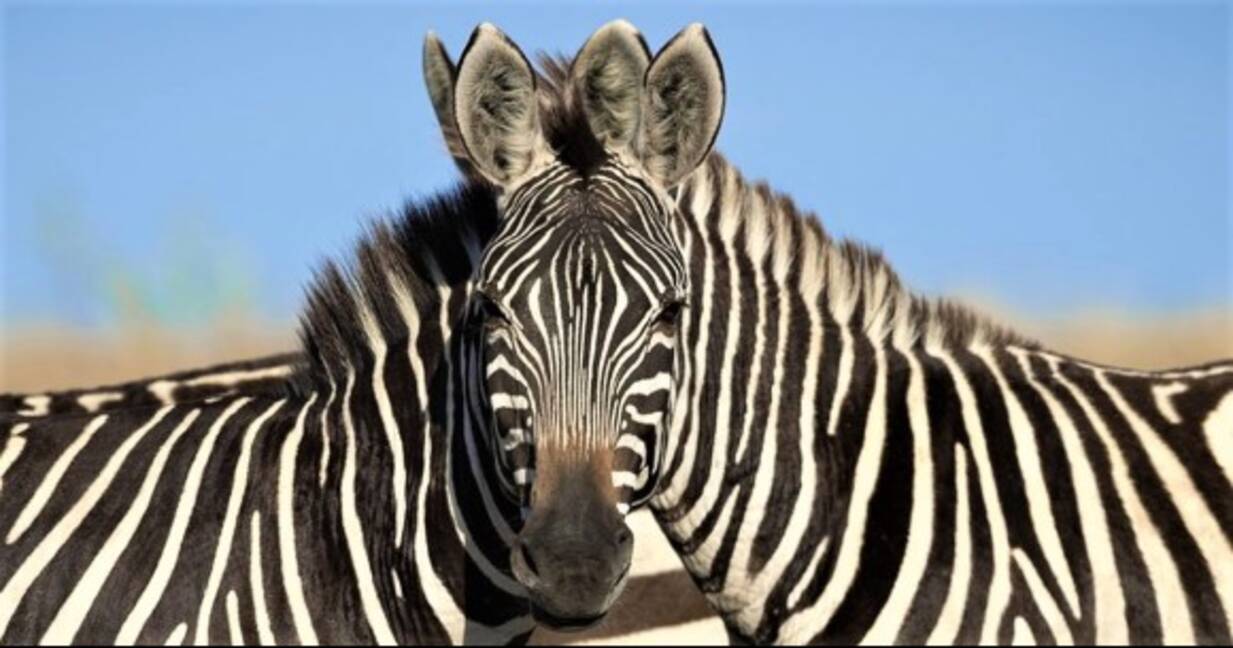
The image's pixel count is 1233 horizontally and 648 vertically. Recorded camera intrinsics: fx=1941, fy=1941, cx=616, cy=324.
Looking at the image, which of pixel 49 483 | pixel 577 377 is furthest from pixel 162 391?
pixel 577 377

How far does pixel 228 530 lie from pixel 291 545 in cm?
19

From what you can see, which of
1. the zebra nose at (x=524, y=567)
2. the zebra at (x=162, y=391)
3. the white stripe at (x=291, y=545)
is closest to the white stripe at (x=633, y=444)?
the zebra nose at (x=524, y=567)

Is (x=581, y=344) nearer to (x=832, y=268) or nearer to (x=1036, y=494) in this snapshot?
(x=832, y=268)

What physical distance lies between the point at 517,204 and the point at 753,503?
3.55 ft

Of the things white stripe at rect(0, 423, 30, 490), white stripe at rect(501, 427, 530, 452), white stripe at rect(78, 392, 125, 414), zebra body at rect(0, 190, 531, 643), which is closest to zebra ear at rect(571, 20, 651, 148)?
zebra body at rect(0, 190, 531, 643)

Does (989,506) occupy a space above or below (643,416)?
below

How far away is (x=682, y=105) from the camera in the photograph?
554 cm

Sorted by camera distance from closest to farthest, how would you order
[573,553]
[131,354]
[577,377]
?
[573,553] < [577,377] < [131,354]

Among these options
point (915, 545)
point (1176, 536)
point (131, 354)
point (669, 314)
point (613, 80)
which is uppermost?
point (613, 80)

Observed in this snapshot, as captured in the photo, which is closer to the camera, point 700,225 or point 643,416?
point 643,416

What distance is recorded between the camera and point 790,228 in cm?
588

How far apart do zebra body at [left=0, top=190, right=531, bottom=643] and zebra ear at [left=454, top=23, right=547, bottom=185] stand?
1.21 ft

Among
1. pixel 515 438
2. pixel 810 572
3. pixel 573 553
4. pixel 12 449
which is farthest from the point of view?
pixel 12 449

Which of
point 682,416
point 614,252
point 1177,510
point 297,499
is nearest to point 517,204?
point 614,252
